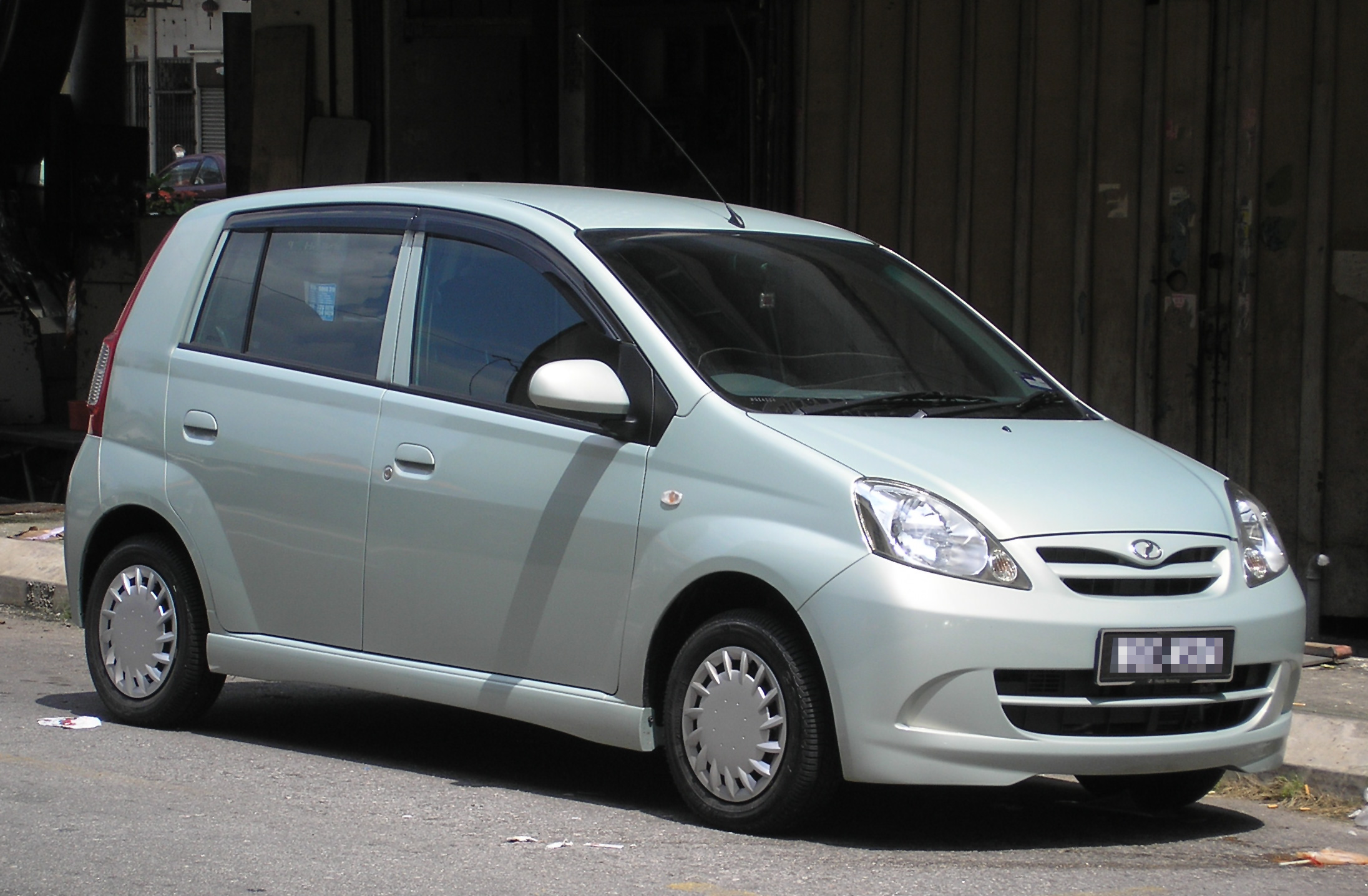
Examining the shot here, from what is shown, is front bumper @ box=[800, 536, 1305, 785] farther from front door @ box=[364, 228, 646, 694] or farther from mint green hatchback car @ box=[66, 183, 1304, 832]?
front door @ box=[364, 228, 646, 694]

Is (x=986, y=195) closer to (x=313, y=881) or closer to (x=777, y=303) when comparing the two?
(x=777, y=303)

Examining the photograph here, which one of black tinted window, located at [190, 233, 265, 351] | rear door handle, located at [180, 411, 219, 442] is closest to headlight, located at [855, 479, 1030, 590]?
rear door handle, located at [180, 411, 219, 442]

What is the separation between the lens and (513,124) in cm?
1311

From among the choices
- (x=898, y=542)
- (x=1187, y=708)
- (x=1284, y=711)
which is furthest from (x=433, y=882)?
(x=1284, y=711)

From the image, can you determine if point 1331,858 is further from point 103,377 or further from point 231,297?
point 103,377

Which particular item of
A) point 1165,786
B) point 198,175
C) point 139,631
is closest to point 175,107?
point 198,175

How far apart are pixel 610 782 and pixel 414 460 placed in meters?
1.22

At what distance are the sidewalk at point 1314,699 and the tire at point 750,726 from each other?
1.99 metres

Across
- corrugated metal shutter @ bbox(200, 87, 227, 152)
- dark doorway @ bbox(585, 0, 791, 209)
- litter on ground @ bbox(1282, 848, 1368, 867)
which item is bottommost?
litter on ground @ bbox(1282, 848, 1368, 867)

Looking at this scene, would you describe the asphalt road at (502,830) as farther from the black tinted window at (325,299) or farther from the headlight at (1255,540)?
the black tinted window at (325,299)

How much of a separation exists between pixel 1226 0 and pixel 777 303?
4192mm

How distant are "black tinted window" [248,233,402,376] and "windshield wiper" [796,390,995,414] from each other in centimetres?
156

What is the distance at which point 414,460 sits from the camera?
222 inches

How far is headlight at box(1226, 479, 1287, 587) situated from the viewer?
200 inches
